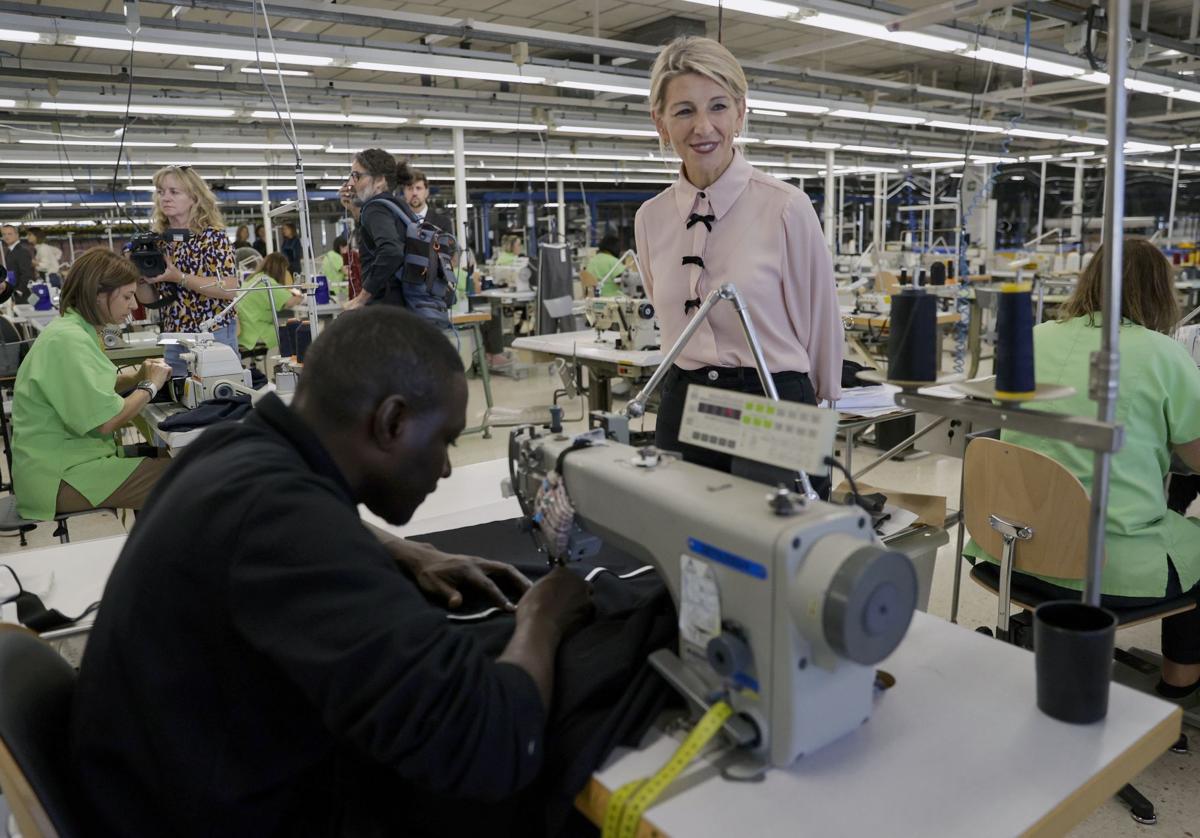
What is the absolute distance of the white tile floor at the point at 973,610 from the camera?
191 cm

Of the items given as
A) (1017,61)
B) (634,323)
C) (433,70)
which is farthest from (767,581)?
(1017,61)

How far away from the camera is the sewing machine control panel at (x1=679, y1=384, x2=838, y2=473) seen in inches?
36.8

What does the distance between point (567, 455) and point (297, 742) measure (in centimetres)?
51

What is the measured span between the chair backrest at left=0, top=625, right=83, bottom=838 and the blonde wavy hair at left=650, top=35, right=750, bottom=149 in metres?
1.47

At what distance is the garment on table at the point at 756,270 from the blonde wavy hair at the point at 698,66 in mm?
154

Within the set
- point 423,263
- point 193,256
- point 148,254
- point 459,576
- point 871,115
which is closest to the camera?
point 459,576

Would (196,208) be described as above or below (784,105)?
below

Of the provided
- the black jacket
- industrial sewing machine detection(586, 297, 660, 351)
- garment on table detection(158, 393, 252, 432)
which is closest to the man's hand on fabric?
garment on table detection(158, 393, 252, 432)

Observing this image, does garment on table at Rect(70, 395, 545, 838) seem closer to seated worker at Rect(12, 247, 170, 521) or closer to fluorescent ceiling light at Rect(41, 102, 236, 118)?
seated worker at Rect(12, 247, 170, 521)

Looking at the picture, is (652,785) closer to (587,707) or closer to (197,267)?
(587,707)

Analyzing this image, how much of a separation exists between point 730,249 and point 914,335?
0.71 meters

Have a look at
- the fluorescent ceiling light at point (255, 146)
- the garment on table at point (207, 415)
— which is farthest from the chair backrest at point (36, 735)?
the fluorescent ceiling light at point (255, 146)

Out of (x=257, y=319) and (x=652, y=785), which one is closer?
(x=652, y=785)

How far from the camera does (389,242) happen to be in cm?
382
